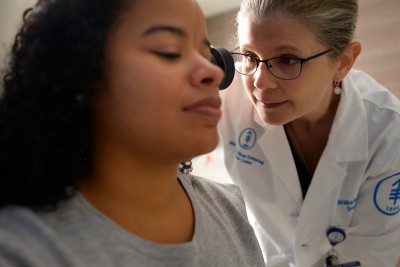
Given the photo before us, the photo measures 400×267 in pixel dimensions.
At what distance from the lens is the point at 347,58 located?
3.68 ft

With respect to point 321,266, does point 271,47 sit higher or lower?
higher

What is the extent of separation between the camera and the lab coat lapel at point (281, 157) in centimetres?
125

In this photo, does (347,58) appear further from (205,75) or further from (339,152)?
(205,75)

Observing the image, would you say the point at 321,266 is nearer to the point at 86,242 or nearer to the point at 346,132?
the point at 346,132

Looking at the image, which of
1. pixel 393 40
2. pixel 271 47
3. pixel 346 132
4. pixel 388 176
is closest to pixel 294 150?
pixel 346 132

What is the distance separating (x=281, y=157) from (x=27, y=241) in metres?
0.92

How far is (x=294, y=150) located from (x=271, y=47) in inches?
18.6

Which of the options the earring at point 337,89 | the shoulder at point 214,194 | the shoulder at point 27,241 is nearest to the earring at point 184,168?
the shoulder at point 214,194

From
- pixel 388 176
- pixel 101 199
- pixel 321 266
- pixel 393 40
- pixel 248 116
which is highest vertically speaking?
pixel 393 40

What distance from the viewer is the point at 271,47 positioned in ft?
3.28

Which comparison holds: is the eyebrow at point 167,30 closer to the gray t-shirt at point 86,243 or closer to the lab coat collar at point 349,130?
the gray t-shirt at point 86,243

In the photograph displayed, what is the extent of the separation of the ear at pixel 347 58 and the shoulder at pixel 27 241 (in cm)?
95

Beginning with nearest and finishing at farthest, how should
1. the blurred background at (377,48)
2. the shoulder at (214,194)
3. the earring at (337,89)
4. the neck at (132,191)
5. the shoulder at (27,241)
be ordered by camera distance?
the shoulder at (27,241), the neck at (132,191), the shoulder at (214,194), the earring at (337,89), the blurred background at (377,48)

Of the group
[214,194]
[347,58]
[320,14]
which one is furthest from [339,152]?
[214,194]
